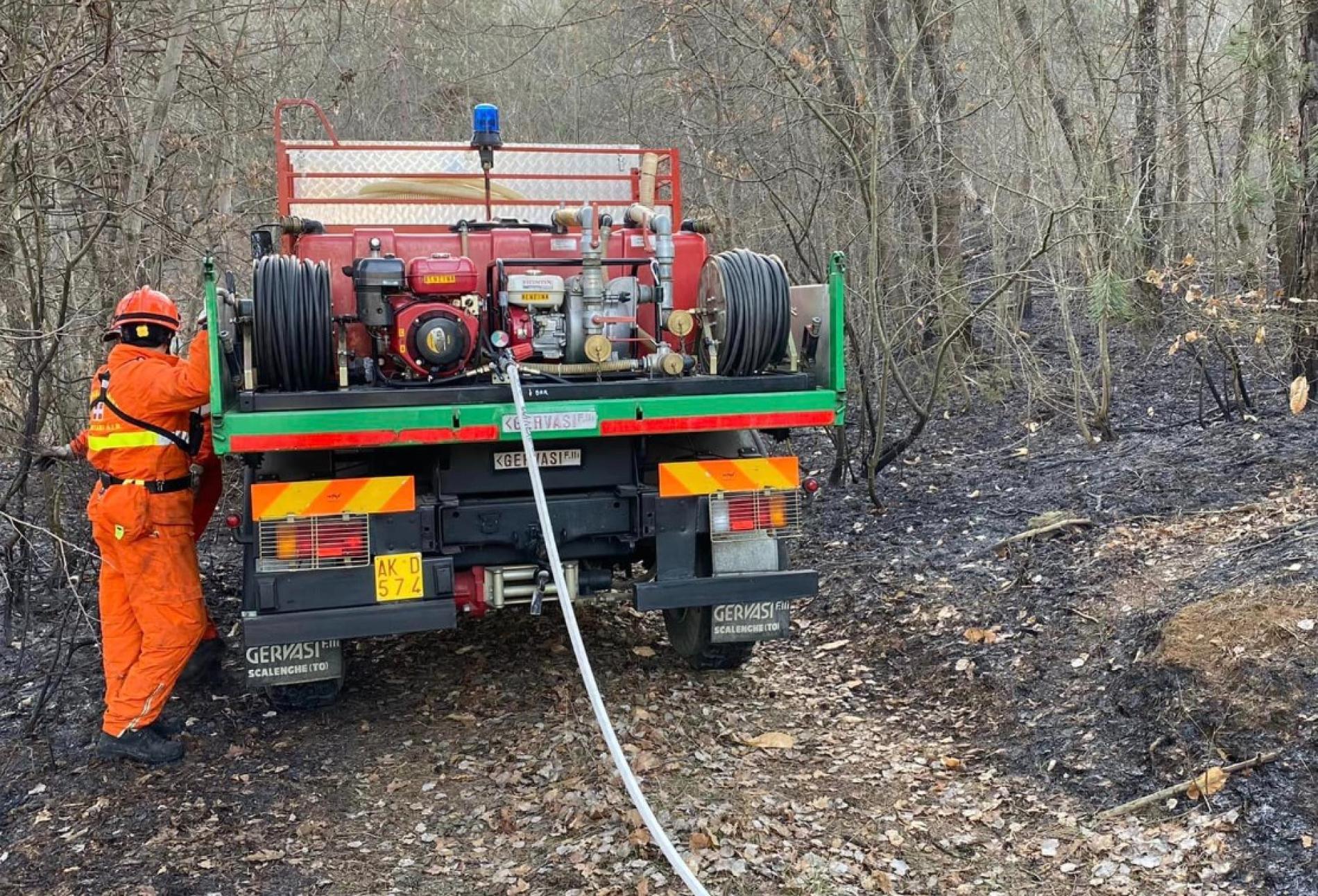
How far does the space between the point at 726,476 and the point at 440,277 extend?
1466 mm

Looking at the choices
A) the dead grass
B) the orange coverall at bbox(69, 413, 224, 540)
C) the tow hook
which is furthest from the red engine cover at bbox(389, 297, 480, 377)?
the dead grass

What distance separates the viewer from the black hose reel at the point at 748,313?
529 cm

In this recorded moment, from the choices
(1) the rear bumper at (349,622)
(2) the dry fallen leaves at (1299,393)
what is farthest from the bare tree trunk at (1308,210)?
(1) the rear bumper at (349,622)

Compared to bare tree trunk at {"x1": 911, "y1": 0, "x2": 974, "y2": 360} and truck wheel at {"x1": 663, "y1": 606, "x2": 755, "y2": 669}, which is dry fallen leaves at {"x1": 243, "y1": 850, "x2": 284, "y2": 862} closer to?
truck wheel at {"x1": 663, "y1": 606, "x2": 755, "y2": 669}

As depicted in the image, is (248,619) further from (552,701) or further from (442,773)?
(552,701)

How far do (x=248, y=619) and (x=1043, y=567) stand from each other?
12.5 feet

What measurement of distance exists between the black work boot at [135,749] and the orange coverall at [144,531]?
47 millimetres

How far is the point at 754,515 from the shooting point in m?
5.33

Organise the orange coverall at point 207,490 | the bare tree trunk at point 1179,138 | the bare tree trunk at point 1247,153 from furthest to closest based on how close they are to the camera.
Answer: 1. the bare tree trunk at point 1179,138
2. the bare tree trunk at point 1247,153
3. the orange coverall at point 207,490

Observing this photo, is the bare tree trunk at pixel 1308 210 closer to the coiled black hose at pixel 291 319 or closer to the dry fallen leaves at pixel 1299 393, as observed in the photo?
the dry fallen leaves at pixel 1299 393

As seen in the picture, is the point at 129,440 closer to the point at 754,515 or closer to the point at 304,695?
the point at 304,695

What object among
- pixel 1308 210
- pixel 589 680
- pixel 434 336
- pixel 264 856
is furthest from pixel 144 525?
pixel 1308 210

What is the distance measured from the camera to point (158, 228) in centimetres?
739

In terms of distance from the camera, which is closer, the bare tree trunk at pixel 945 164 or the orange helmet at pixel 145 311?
the orange helmet at pixel 145 311
